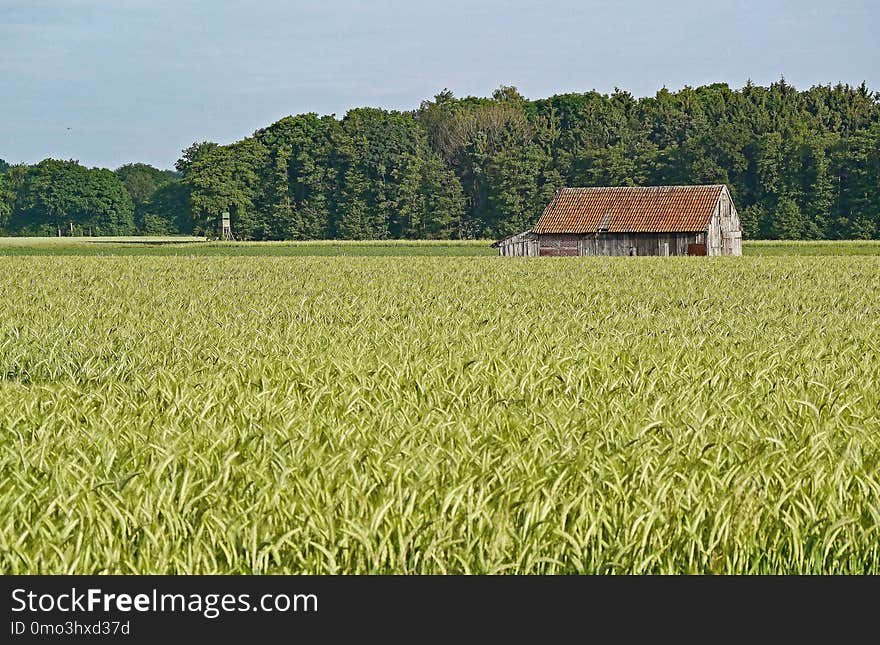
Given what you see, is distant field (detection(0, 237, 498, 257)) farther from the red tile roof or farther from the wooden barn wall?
the wooden barn wall

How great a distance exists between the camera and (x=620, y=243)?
72.2m

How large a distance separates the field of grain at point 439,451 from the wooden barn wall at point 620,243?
5761cm

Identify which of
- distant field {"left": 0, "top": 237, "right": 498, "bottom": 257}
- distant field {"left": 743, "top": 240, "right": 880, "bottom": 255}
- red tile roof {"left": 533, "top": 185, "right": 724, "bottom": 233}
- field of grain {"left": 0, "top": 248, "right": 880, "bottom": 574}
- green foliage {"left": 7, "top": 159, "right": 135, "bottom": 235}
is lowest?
distant field {"left": 743, "top": 240, "right": 880, "bottom": 255}

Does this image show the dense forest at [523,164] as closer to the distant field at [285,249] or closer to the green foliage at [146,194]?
the green foliage at [146,194]

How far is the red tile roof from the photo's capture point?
7162 cm

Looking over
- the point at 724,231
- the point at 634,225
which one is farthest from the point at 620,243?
the point at 724,231

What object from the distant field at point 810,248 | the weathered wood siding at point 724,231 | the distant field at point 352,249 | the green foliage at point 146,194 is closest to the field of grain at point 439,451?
the weathered wood siding at point 724,231

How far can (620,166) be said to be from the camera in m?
102

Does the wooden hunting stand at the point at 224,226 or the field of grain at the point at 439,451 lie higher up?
the wooden hunting stand at the point at 224,226

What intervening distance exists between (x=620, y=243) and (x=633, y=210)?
97.1 inches

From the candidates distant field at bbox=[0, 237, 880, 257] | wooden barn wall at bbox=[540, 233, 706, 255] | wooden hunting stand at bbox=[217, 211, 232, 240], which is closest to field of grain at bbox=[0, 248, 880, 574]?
wooden barn wall at bbox=[540, 233, 706, 255]

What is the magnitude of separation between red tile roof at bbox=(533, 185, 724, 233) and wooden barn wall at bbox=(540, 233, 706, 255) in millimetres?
480

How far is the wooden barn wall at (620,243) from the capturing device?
71.4m
